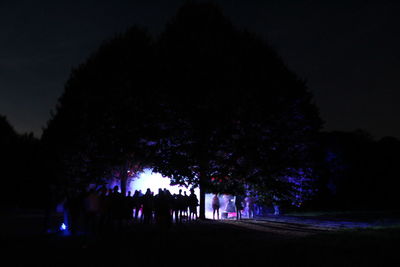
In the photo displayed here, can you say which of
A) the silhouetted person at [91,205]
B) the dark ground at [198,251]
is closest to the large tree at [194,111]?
the silhouetted person at [91,205]

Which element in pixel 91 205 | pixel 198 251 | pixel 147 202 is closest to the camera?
pixel 198 251

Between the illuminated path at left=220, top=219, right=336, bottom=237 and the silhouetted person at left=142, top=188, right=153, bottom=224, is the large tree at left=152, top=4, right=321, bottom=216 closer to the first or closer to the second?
the silhouetted person at left=142, top=188, right=153, bottom=224

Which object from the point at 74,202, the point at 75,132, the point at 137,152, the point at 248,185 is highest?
the point at 75,132

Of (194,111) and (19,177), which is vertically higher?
(194,111)

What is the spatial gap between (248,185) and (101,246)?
1456 cm

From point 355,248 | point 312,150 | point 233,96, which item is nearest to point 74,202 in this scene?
point 355,248

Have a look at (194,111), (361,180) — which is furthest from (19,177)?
(361,180)

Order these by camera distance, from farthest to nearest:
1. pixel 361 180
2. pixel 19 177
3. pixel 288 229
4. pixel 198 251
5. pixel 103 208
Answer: pixel 361 180 → pixel 19 177 → pixel 288 229 → pixel 103 208 → pixel 198 251

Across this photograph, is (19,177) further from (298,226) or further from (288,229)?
(288,229)

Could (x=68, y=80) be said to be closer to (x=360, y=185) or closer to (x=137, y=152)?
(x=137, y=152)

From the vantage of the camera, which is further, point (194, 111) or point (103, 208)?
point (194, 111)

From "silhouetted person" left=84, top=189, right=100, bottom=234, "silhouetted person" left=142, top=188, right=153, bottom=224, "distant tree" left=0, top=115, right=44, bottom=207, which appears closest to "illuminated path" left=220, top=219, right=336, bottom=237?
"silhouetted person" left=142, top=188, right=153, bottom=224

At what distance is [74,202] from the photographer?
538 inches

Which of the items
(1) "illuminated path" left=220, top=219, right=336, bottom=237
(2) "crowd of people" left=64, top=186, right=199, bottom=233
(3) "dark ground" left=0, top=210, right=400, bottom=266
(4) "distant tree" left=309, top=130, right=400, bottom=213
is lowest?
(3) "dark ground" left=0, top=210, right=400, bottom=266
